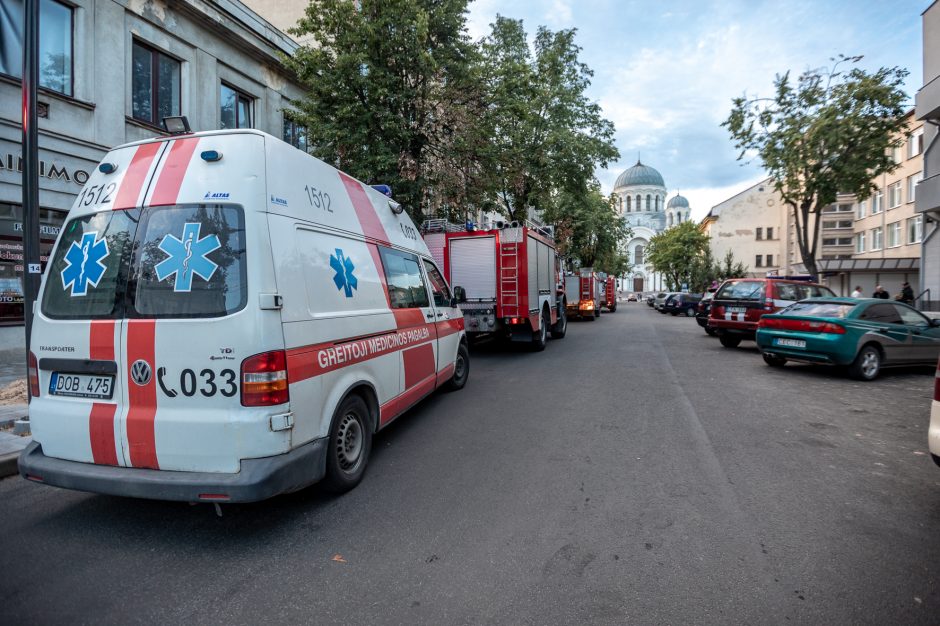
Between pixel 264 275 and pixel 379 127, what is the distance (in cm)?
955

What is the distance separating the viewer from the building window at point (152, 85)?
38.8 ft

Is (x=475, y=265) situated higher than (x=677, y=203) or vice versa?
(x=677, y=203)

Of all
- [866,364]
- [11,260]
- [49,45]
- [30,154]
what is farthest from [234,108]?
[866,364]

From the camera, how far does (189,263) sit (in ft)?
10.6

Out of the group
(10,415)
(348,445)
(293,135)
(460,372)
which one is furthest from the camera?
(293,135)

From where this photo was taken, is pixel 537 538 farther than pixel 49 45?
No

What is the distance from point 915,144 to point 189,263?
130ft

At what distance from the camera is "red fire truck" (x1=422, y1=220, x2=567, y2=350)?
1111 cm

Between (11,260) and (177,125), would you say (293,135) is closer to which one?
(11,260)

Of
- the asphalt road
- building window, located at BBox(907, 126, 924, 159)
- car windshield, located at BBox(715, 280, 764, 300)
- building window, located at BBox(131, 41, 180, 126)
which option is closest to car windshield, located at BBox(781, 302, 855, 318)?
car windshield, located at BBox(715, 280, 764, 300)

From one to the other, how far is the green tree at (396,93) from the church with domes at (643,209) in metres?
91.4

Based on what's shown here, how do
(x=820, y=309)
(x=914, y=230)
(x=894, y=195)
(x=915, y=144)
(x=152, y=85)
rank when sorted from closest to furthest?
(x=820, y=309) → (x=152, y=85) → (x=915, y=144) → (x=914, y=230) → (x=894, y=195)

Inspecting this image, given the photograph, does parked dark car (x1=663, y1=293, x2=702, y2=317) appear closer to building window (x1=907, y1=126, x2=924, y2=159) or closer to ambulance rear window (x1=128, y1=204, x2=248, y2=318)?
building window (x1=907, y1=126, x2=924, y2=159)

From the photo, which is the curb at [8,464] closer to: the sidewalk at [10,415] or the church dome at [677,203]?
the sidewalk at [10,415]
